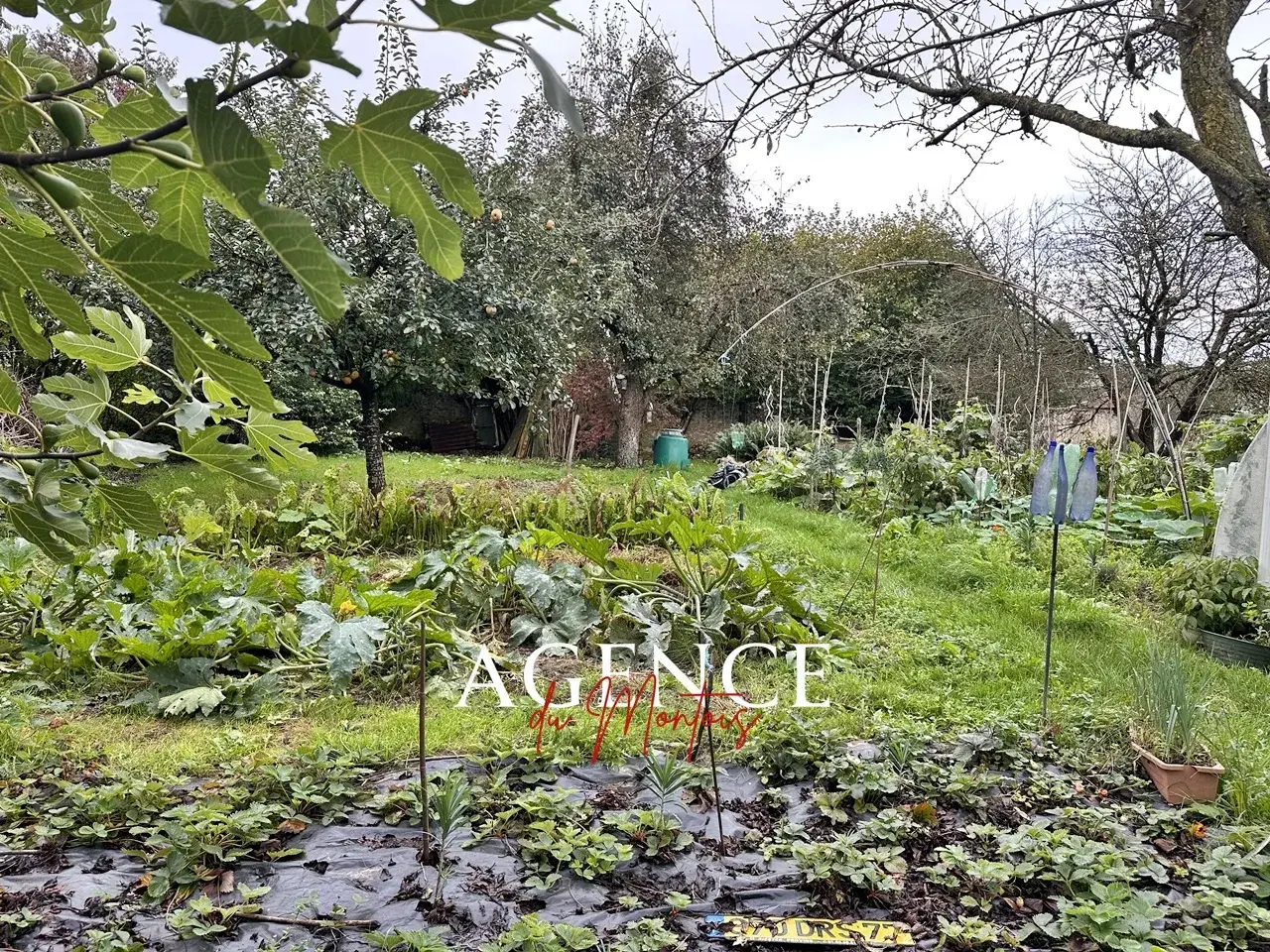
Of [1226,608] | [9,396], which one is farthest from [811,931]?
[1226,608]

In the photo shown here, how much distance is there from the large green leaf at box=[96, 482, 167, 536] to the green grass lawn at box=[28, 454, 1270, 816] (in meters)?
1.77

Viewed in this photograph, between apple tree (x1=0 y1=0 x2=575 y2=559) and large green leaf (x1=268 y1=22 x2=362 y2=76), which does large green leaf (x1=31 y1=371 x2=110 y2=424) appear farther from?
large green leaf (x1=268 y1=22 x2=362 y2=76)

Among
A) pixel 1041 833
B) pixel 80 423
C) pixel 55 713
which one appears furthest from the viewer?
pixel 55 713

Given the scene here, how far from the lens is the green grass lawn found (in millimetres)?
2578

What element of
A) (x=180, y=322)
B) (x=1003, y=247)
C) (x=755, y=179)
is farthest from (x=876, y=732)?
(x=755, y=179)

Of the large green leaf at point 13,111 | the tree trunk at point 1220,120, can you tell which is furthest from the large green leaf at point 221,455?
the tree trunk at point 1220,120

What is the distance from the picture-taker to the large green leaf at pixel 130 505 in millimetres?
857

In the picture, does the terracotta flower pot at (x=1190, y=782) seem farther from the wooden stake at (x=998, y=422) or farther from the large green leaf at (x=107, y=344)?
the wooden stake at (x=998, y=422)

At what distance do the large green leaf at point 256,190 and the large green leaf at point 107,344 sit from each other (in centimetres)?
53

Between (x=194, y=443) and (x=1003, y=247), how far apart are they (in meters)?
13.1

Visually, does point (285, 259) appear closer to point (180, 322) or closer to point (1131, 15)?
point (180, 322)

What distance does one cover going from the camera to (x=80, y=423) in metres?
0.86

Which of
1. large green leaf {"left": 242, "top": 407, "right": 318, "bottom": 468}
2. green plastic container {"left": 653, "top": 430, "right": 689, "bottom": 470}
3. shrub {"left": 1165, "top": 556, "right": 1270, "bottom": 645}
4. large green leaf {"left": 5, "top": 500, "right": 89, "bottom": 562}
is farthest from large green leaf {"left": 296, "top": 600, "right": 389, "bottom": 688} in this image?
green plastic container {"left": 653, "top": 430, "right": 689, "bottom": 470}

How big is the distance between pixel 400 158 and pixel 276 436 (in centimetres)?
54
